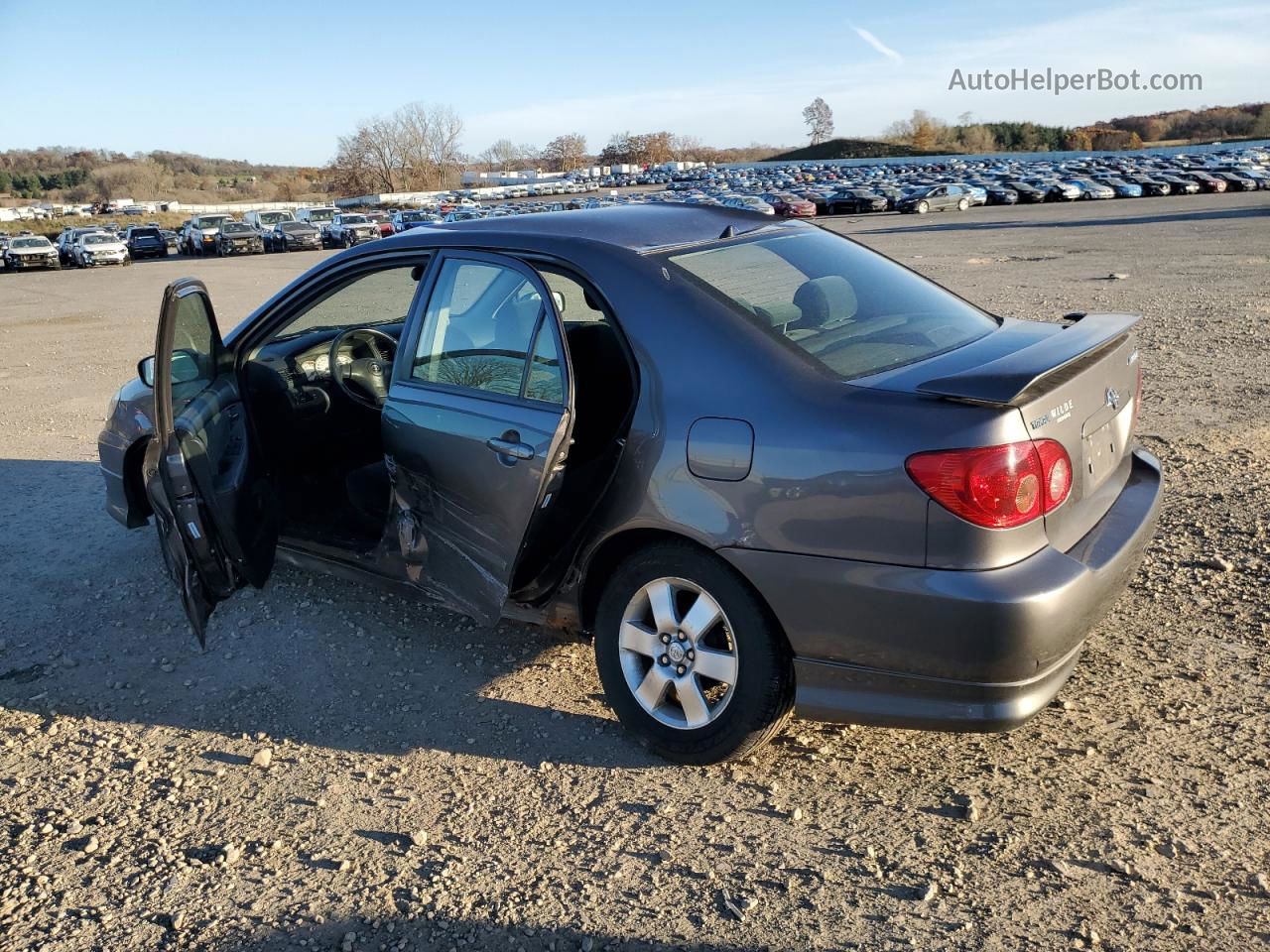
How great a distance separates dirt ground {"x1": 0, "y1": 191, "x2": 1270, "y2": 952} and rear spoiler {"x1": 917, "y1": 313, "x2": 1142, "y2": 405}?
1.22m

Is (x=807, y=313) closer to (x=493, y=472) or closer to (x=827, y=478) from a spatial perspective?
(x=827, y=478)

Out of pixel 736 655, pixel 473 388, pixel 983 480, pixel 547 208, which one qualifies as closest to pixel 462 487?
pixel 473 388

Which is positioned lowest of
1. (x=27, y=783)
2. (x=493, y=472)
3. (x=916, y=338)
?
(x=27, y=783)

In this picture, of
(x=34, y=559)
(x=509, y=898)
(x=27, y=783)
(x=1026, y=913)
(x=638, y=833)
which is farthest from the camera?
(x=34, y=559)

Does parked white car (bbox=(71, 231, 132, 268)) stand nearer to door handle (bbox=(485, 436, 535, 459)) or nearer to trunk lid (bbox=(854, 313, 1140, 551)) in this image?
A: door handle (bbox=(485, 436, 535, 459))

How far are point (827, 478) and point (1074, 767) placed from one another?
4.19 feet

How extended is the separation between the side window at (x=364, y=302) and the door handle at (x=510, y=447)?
0.89m

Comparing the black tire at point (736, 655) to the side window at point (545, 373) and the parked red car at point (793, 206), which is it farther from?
the parked red car at point (793, 206)

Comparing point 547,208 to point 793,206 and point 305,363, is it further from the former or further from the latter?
point 305,363

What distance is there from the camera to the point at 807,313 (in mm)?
3473

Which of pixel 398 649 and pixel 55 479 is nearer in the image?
pixel 398 649

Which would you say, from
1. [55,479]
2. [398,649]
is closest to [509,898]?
[398,649]

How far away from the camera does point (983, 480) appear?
2695mm

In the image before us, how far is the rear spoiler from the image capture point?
277cm
